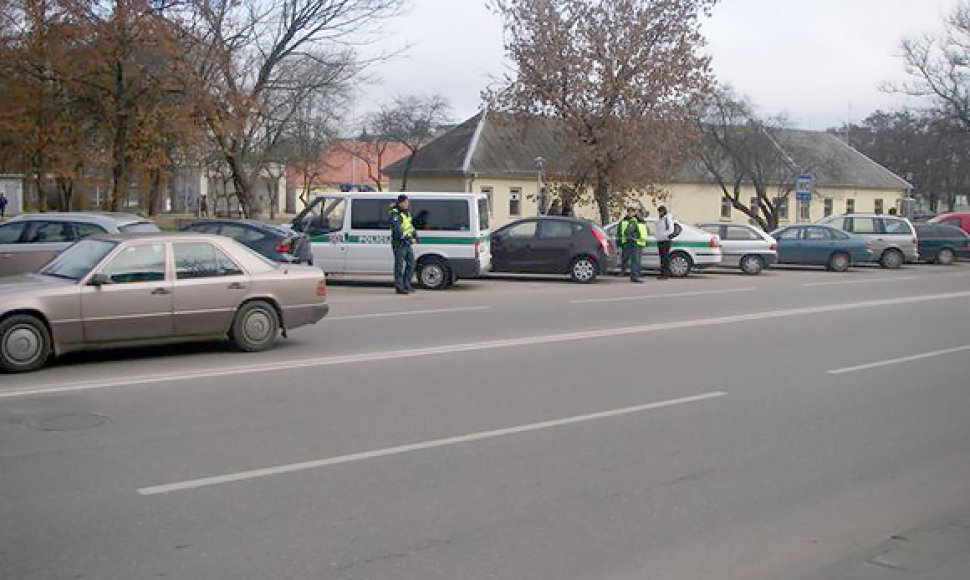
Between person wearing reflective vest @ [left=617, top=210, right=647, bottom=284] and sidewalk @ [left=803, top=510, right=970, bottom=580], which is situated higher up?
person wearing reflective vest @ [left=617, top=210, right=647, bottom=284]

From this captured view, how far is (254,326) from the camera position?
1177 cm

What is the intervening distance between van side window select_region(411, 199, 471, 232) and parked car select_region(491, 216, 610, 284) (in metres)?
2.95

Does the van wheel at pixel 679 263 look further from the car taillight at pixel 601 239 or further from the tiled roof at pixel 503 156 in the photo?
the tiled roof at pixel 503 156

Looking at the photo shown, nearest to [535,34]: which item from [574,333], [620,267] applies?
[620,267]

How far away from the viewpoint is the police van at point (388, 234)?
67.9ft

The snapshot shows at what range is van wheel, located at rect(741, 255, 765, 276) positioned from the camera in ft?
94.2

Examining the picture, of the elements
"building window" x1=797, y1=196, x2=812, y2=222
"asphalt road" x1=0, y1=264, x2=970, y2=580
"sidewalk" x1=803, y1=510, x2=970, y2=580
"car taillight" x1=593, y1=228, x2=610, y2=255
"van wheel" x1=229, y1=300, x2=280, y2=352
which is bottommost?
"sidewalk" x1=803, y1=510, x2=970, y2=580

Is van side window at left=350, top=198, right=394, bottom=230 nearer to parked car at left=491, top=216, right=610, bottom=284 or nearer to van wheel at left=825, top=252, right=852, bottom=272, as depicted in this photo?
parked car at left=491, top=216, right=610, bottom=284

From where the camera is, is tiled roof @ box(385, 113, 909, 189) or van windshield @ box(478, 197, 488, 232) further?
tiled roof @ box(385, 113, 909, 189)

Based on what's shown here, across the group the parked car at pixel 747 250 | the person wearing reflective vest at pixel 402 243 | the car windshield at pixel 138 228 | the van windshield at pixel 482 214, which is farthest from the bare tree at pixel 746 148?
the car windshield at pixel 138 228

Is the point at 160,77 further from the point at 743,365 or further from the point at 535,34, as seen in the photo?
the point at 743,365

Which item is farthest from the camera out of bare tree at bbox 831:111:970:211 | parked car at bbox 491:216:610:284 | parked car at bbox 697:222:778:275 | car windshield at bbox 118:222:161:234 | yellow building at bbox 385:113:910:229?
bare tree at bbox 831:111:970:211

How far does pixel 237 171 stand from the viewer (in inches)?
1332

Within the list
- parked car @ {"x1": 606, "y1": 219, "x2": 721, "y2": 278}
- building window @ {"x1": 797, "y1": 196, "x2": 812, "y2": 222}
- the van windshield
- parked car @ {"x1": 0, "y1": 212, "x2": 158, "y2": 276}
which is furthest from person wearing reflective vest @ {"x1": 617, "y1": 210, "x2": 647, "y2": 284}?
building window @ {"x1": 797, "y1": 196, "x2": 812, "y2": 222}
